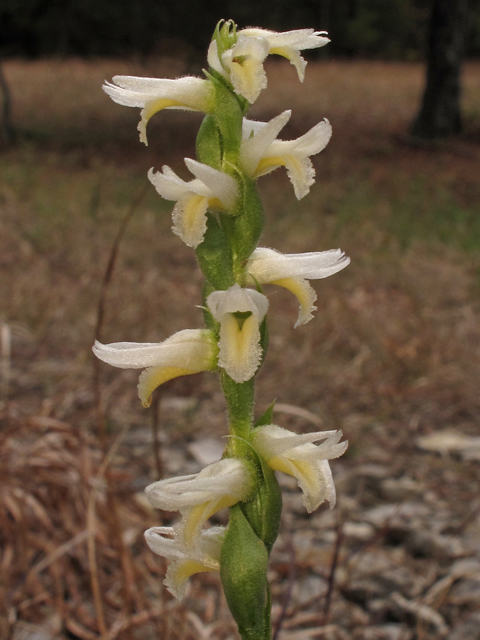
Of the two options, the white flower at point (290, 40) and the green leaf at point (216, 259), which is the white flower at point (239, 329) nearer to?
the green leaf at point (216, 259)

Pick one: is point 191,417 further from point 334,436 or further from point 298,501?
point 334,436

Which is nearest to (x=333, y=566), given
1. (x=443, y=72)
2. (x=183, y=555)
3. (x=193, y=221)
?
(x=183, y=555)

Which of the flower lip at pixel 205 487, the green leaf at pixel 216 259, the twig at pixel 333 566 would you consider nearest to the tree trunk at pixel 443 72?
the twig at pixel 333 566

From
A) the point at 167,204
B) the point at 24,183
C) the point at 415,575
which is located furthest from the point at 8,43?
the point at 415,575

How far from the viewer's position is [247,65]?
0.83 meters

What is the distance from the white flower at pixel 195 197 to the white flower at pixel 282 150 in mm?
40

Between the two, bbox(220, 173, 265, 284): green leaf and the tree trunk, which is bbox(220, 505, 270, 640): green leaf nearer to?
bbox(220, 173, 265, 284): green leaf

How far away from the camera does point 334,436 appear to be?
2.64 ft

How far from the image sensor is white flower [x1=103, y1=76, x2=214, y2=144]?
2.84 ft

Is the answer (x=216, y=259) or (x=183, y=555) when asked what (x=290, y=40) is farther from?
(x=183, y=555)

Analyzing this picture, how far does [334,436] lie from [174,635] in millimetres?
1159

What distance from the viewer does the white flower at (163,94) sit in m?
0.86

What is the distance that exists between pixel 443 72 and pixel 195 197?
11595 mm

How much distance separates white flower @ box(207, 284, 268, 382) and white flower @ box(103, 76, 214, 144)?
22cm
